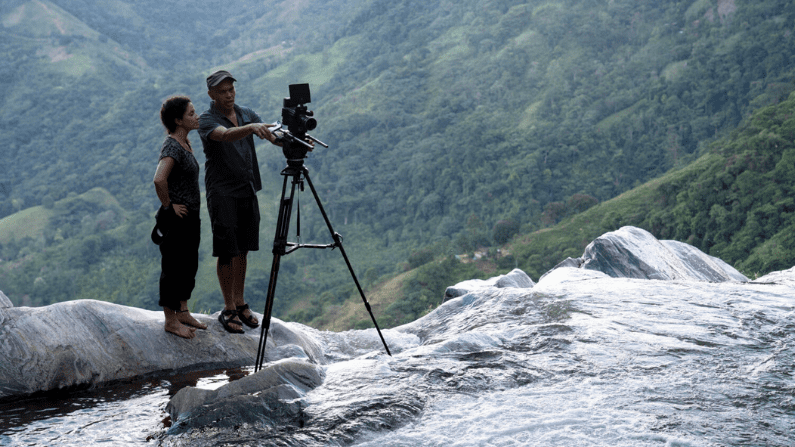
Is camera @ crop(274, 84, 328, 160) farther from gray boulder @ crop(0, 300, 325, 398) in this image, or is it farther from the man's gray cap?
gray boulder @ crop(0, 300, 325, 398)

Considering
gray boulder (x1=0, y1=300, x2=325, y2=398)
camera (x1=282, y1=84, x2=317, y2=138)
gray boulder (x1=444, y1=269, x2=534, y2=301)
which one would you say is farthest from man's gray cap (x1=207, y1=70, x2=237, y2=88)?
gray boulder (x1=444, y1=269, x2=534, y2=301)

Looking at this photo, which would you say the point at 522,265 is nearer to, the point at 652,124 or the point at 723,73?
the point at 652,124

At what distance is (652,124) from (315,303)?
38094 millimetres

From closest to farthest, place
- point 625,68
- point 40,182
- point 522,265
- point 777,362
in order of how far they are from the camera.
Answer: point 777,362
point 522,265
point 625,68
point 40,182

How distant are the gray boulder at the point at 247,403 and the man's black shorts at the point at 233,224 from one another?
1211 millimetres

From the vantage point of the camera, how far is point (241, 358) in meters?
4.40

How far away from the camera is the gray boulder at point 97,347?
3760 millimetres

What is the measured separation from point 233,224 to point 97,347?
1.22 metres

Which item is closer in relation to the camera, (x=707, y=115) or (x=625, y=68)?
(x=707, y=115)

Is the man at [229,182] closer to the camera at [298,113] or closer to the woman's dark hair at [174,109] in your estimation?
the woman's dark hair at [174,109]

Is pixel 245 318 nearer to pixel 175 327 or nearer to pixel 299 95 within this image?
pixel 175 327

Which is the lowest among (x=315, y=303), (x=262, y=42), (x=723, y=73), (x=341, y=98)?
(x=315, y=303)

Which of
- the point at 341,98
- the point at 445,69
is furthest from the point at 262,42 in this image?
the point at 445,69

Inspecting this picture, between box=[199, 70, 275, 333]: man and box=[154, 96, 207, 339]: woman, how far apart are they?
0.12 metres
